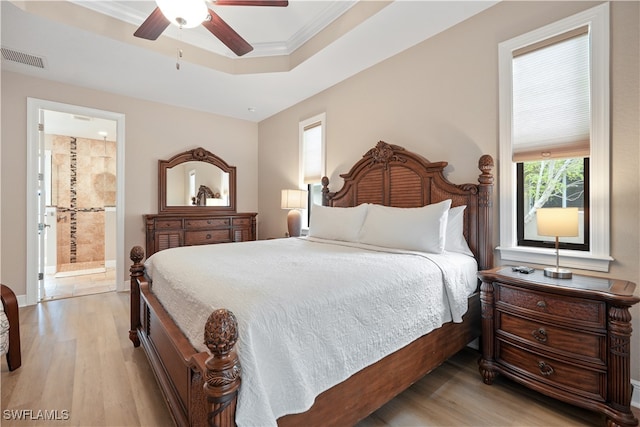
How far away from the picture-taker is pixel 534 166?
87.7 inches

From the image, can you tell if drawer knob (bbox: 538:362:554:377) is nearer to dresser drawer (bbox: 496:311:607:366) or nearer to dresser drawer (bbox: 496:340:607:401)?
dresser drawer (bbox: 496:340:607:401)

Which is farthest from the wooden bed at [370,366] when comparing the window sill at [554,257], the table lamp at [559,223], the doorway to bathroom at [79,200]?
the doorway to bathroom at [79,200]

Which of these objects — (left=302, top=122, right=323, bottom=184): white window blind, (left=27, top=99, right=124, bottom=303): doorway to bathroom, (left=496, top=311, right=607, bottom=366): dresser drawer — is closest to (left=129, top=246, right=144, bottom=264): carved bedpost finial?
(left=302, top=122, right=323, bottom=184): white window blind

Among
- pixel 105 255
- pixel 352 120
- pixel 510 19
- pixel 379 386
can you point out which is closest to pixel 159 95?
pixel 352 120

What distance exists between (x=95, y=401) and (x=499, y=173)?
3197 millimetres

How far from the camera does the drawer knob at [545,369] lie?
5.55ft

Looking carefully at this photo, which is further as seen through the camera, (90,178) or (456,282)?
(90,178)

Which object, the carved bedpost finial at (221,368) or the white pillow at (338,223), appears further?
the white pillow at (338,223)

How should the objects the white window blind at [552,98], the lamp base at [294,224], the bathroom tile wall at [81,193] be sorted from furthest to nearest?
the bathroom tile wall at [81,193], the lamp base at [294,224], the white window blind at [552,98]

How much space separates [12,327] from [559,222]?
3.68 metres

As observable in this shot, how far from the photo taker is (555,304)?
1665 mm

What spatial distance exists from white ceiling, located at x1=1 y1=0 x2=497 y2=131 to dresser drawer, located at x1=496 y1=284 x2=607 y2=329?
2.26 metres

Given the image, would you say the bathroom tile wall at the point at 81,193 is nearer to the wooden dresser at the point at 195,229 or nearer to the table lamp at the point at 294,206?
the wooden dresser at the point at 195,229

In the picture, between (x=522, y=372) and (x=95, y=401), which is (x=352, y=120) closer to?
(x=522, y=372)
